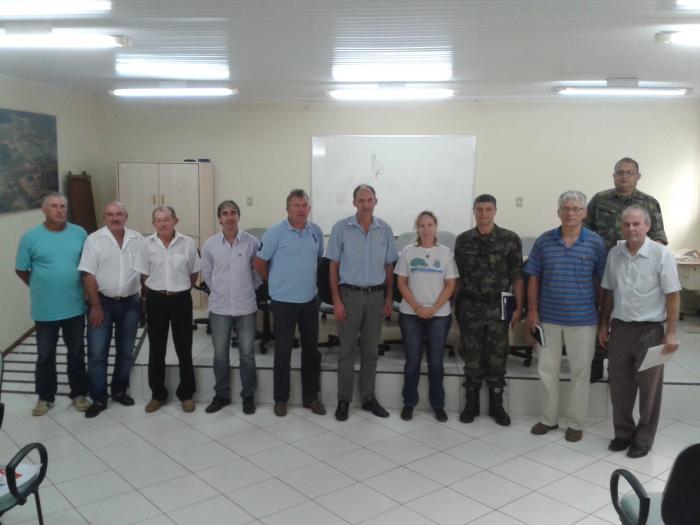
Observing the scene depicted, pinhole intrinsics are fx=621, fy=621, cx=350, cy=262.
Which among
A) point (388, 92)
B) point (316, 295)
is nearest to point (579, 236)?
point (316, 295)

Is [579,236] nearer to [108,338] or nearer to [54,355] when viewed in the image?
[108,338]

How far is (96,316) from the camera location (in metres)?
4.38

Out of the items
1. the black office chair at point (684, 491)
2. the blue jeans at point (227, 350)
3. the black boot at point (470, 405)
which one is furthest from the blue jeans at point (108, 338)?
the black office chair at point (684, 491)

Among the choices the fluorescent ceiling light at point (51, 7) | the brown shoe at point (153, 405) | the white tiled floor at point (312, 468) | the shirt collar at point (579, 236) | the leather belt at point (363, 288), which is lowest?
the white tiled floor at point (312, 468)

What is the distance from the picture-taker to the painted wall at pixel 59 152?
5645 millimetres

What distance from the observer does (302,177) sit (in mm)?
7512

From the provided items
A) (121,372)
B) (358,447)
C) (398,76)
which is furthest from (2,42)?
(358,447)

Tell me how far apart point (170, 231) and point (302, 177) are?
10.8 ft

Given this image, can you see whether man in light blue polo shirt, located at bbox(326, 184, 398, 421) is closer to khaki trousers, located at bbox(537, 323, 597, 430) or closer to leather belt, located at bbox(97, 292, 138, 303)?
khaki trousers, located at bbox(537, 323, 597, 430)

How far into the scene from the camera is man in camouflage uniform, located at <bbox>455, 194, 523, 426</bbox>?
419cm

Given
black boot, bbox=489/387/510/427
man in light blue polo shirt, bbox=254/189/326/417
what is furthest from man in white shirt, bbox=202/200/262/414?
black boot, bbox=489/387/510/427

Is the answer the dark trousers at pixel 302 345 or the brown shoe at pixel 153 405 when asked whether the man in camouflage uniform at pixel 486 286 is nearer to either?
the dark trousers at pixel 302 345

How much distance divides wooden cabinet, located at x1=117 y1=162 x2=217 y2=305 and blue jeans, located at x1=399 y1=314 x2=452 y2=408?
3509 millimetres

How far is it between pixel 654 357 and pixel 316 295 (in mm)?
2225
